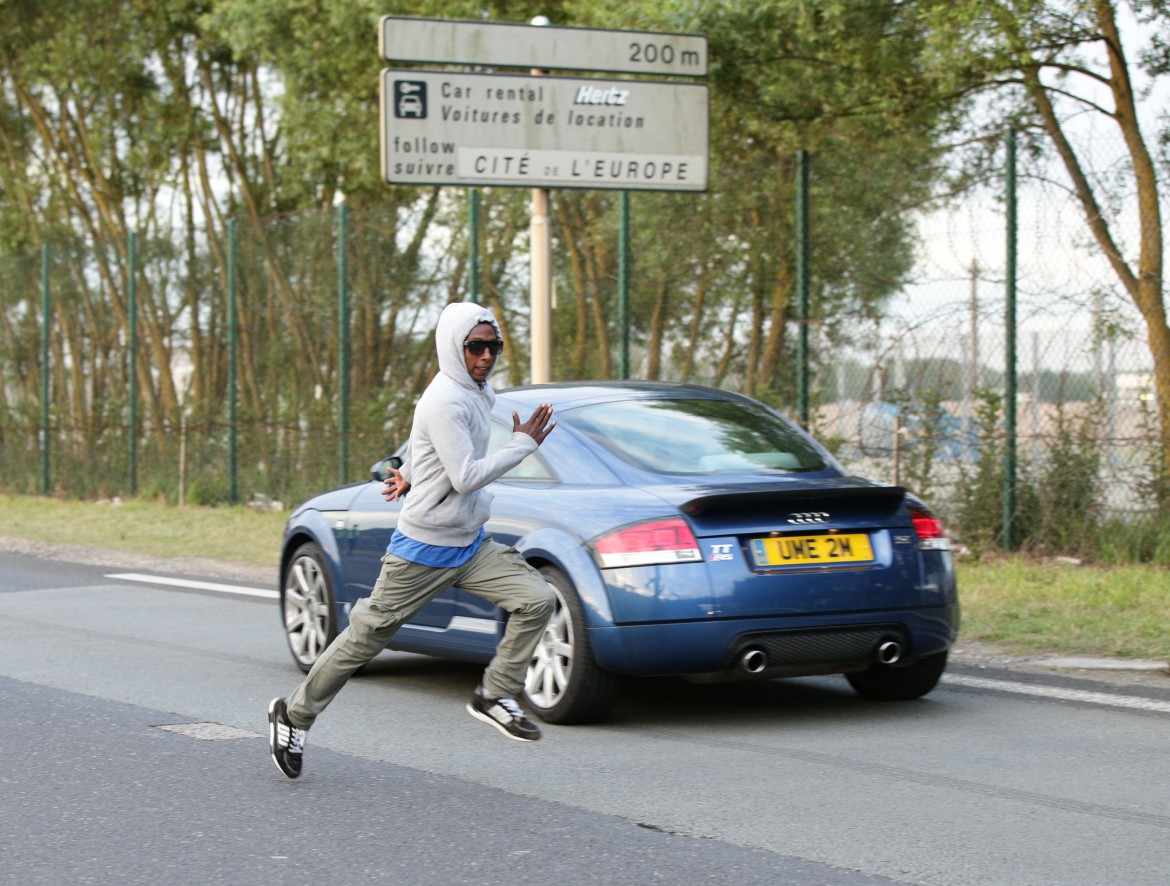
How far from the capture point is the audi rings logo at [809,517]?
7.18 meters

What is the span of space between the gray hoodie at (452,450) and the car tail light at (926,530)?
206 cm

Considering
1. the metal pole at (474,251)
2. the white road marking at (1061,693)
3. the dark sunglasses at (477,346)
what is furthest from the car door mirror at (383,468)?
the metal pole at (474,251)

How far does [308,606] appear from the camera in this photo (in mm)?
9031

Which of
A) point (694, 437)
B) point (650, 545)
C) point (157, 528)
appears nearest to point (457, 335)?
point (650, 545)

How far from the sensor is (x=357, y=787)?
622 centimetres

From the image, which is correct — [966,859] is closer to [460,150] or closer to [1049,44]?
[1049,44]

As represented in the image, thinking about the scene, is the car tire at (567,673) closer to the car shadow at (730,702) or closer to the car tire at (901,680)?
the car shadow at (730,702)

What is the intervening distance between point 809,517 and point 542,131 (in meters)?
8.43

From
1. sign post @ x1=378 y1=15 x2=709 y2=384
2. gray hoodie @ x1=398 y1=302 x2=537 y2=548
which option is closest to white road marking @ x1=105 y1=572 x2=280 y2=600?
sign post @ x1=378 y1=15 x2=709 y2=384

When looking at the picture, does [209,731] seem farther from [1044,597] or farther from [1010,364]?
[1010,364]

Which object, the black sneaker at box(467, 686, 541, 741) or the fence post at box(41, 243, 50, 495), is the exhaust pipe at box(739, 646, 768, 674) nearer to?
the black sneaker at box(467, 686, 541, 741)

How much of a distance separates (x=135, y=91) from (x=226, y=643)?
19717mm

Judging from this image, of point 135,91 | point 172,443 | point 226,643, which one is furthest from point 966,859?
point 135,91

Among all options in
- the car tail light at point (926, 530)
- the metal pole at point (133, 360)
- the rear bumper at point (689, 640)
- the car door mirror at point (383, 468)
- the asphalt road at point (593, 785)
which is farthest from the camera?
the metal pole at point (133, 360)
